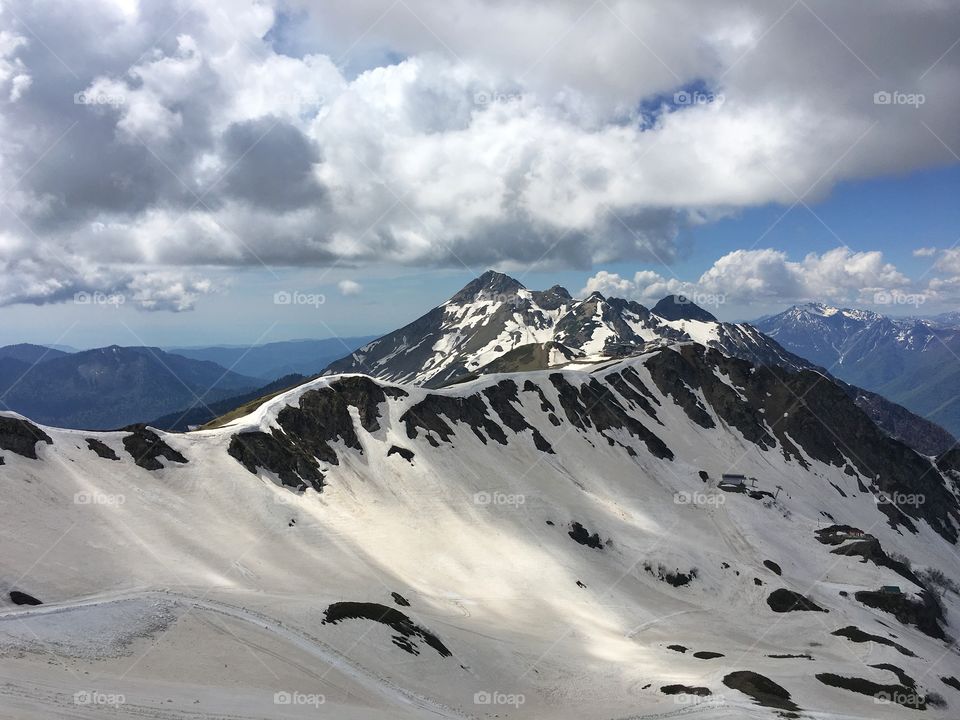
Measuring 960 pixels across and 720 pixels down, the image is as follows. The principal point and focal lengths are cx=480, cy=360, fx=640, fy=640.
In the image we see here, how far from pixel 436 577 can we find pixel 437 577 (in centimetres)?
19

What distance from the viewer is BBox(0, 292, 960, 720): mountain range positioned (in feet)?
156

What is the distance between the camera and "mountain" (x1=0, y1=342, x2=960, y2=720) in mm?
47281

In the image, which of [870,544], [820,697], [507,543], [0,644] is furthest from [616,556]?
[0,644]

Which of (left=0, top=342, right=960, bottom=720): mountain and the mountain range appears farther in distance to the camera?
the mountain range

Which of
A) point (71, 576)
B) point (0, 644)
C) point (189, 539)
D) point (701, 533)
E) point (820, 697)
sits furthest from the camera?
point (701, 533)

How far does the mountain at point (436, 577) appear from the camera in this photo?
47.3 metres

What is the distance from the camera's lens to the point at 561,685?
66.2 metres

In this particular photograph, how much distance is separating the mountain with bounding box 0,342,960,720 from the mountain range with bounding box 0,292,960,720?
1.21 feet

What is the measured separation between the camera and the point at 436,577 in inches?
3494

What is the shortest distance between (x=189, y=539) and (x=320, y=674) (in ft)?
115

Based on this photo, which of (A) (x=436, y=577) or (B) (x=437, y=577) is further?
(B) (x=437, y=577)

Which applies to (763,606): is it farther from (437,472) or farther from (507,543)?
(437,472)

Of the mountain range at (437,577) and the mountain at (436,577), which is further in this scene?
the mountain range at (437,577)

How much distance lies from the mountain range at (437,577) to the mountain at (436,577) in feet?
1.21
